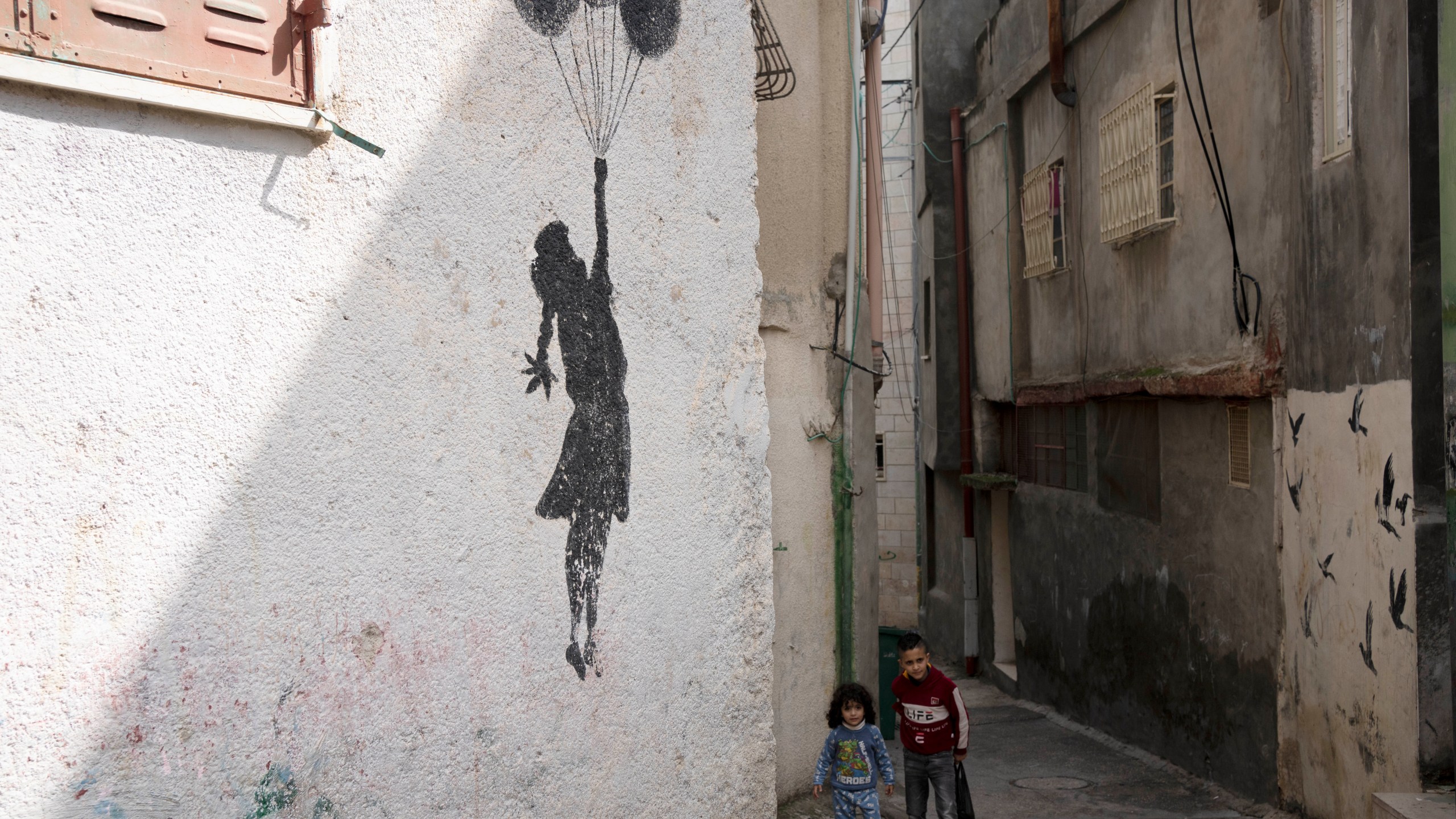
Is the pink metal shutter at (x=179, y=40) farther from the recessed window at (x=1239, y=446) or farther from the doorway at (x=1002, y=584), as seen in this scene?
the doorway at (x=1002, y=584)

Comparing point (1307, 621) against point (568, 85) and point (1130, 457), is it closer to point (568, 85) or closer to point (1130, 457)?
point (1130, 457)

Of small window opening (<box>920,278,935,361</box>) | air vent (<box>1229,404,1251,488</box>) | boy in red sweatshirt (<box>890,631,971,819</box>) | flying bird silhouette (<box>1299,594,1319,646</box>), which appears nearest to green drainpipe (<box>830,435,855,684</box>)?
boy in red sweatshirt (<box>890,631,971,819</box>)

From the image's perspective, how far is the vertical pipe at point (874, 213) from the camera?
5.94 metres

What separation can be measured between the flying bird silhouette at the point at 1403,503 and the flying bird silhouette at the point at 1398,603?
0.25m

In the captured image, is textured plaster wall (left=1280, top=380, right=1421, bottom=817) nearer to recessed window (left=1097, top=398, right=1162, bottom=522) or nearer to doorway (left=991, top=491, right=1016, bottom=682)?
recessed window (left=1097, top=398, right=1162, bottom=522)

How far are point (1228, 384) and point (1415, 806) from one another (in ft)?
10.2

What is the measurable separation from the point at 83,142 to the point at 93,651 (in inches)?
49.5

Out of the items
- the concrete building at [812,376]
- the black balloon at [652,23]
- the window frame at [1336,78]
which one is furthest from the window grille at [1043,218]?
the black balloon at [652,23]

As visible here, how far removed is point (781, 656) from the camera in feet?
16.8

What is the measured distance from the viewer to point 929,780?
575 centimetres

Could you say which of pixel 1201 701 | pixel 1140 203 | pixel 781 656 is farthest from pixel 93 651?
pixel 1140 203

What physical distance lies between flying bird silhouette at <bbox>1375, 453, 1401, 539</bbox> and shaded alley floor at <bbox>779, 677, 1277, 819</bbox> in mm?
2164

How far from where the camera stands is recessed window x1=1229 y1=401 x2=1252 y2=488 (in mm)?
7152

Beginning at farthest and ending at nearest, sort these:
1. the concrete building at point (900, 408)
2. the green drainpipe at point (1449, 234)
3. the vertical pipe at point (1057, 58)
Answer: the concrete building at point (900, 408) < the vertical pipe at point (1057, 58) < the green drainpipe at point (1449, 234)
